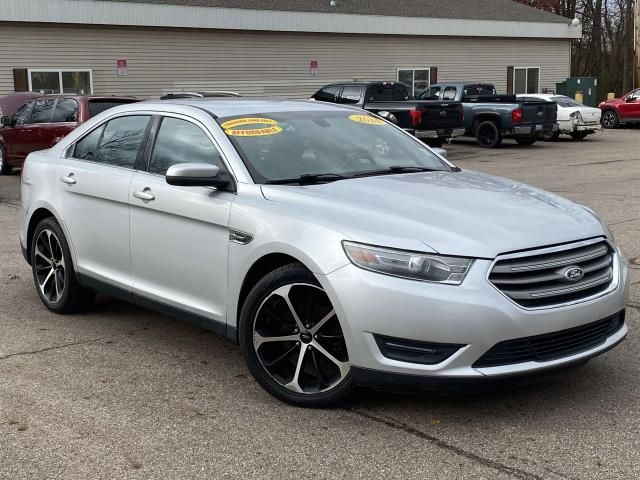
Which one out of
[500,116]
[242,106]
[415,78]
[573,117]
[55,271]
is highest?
[415,78]

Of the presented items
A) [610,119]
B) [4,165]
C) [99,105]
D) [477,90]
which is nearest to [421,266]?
[99,105]

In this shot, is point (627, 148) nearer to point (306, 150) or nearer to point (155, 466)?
point (306, 150)

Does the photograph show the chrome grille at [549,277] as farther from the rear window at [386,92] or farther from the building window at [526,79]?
the building window at [526,79]

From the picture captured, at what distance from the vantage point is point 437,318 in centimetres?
369

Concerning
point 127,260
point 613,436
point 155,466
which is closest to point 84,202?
point 127,260

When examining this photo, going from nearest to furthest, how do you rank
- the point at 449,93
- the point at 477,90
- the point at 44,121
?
the point at 44,121 < the point at 477,90 < the point at 449,93

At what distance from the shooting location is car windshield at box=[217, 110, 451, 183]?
15.6ft

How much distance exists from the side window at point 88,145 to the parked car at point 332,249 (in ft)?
0.17

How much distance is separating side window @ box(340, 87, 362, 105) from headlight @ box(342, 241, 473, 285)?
16.6 metres

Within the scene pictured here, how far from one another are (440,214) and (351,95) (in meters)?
16.7

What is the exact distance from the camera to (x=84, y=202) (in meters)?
5.65

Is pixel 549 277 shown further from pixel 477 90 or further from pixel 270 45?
pixel 270 45

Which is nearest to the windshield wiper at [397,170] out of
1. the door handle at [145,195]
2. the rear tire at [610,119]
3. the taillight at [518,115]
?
the door handle at [145,195]

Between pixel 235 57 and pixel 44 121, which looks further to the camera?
pixel 235 57
